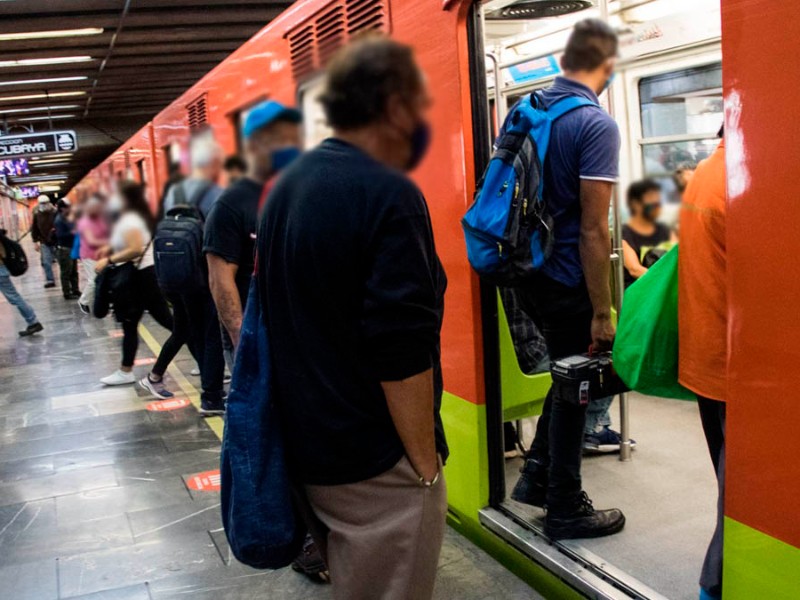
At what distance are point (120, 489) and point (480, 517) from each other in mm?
1965

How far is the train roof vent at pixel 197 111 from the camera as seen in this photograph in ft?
14.1

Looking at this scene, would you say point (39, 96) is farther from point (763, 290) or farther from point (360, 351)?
point (763, 290)

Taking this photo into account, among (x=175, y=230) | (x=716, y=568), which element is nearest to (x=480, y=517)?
(x=716, y=568)

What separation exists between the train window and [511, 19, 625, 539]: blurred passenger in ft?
0.56

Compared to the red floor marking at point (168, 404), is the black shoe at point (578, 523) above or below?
above

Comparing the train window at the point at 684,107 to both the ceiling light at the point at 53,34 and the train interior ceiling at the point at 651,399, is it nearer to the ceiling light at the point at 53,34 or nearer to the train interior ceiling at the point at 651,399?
the train interior ceiling at the point at 651,399

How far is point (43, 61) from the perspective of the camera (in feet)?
37.9

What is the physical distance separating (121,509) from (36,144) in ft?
42.4

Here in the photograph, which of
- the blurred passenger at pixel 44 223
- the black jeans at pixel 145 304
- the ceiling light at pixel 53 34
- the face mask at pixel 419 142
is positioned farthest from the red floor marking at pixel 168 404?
the blurred passenger at pixel 44 223

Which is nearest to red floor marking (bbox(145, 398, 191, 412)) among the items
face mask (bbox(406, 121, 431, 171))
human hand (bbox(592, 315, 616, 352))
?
human hand (bbox(592, 315, 616, 352))

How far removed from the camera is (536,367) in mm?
3223

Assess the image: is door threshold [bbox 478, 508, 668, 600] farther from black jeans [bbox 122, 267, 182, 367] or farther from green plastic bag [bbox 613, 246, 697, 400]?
black jeans [bbox 122, 267, 182, 367]

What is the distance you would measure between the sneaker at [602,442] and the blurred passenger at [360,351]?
7.08ft

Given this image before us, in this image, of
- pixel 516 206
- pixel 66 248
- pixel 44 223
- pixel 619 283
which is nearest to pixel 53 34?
pixel 66 248
